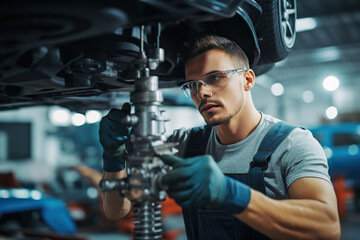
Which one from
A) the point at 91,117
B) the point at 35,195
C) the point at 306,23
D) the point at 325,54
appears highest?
the point at 325,54

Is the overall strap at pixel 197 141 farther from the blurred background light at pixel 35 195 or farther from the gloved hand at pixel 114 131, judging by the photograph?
the blurred background light at pixel 35 195

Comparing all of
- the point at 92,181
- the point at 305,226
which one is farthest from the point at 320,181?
the point at 92,181

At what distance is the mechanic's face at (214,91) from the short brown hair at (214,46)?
0.01m

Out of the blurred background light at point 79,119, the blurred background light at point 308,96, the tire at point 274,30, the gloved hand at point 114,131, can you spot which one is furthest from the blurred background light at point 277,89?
the gloved hand at point 114,131

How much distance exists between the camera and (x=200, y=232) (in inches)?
51.3

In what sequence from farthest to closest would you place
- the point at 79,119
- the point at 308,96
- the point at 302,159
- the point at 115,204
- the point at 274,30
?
the point at 308,96, the point at 79,119, the point at 115,204, the point at 274,30, the point at 302,159

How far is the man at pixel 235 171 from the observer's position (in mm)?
853

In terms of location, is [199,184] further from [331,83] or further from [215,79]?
[331,83]

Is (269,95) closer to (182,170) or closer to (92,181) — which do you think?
(92,181)

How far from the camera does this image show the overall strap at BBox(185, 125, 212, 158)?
1.43 metres

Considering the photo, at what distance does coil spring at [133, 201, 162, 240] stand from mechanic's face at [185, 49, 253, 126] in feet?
1.31

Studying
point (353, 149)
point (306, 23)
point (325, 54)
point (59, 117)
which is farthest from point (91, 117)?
point (59, 117)

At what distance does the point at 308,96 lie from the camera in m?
13.2

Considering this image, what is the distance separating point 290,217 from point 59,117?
10088 millimetres
